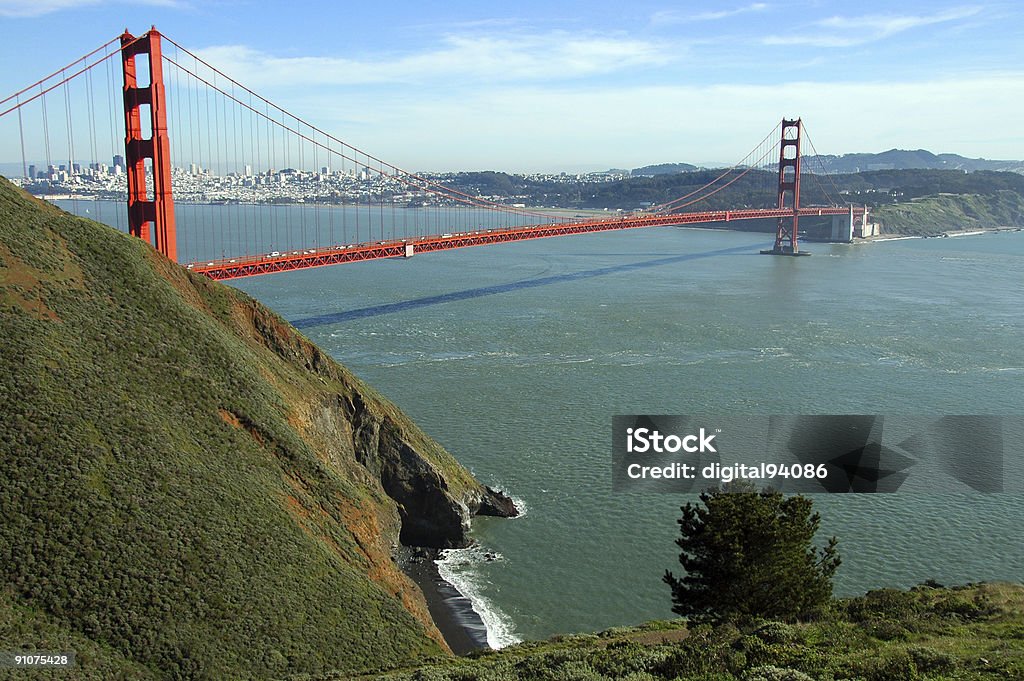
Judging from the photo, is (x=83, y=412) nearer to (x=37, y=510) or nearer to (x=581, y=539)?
(x=37, y=510)

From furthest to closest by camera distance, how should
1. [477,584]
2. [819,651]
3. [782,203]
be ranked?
[782,203] < [477,584] < [819,651]

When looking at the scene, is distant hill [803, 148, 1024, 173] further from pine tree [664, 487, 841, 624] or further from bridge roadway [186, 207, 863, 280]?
pine tree [664, 487, 841, 624]

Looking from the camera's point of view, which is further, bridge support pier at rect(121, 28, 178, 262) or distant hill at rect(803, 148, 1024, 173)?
distant hill at rect(803, 148, 1024, 173)

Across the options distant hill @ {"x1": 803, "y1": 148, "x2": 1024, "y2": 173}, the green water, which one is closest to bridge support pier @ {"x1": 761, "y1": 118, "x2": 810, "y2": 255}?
the green water

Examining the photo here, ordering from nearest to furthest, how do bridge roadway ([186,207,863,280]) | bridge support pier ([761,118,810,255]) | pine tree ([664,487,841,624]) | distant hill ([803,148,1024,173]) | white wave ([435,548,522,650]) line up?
1. pine tree ([664,487,841,624])
2. white wave ([435,548,522,650])
3. bridge roadway ([186,207,863,280])
4. bridge support pier ([761,118,810,255])
5. distant hill ([803,148,1024,173])

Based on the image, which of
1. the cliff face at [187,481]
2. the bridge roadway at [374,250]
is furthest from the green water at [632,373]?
the bridge roadway at [374,250]

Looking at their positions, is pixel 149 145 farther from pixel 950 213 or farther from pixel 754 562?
pixel 950 213

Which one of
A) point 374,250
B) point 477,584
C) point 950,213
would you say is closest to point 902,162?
point 950,213
